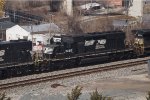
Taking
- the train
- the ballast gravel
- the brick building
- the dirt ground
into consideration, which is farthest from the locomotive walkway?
the brick building

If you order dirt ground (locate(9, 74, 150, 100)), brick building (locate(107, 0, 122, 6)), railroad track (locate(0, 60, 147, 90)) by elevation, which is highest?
brick building (locate(107, 0, 122, 6))

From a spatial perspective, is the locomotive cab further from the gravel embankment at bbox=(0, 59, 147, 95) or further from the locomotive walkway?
the gravel embankment at bbox=(0, 59, 147, 95)

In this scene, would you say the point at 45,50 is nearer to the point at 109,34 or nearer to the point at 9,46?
the point at 9,46

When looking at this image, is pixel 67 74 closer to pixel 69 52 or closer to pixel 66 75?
pixel 66 75

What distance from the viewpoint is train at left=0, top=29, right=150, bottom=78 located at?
86.4ft

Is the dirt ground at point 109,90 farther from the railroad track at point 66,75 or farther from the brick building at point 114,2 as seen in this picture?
the brick building at point 114,2

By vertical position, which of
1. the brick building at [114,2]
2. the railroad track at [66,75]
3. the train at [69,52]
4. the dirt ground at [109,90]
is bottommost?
the dirt ground at [109,90]

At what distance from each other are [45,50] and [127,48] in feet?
27.6

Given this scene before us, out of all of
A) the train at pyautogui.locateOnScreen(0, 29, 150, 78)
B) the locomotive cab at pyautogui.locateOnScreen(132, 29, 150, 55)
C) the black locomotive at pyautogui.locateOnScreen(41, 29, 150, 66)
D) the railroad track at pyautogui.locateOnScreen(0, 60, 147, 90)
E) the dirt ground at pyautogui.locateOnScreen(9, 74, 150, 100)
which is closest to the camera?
the dirt ground at pyautogui.locateOnScreen(9, 74, 150, 100)

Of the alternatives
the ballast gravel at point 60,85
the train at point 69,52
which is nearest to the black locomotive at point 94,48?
the train at point 69,52

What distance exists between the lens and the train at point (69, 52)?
26328 millimetres

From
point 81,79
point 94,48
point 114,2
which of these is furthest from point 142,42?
point 114,2

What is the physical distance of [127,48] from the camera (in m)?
33.6

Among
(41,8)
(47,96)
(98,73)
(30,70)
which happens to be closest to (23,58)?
(30,70)
